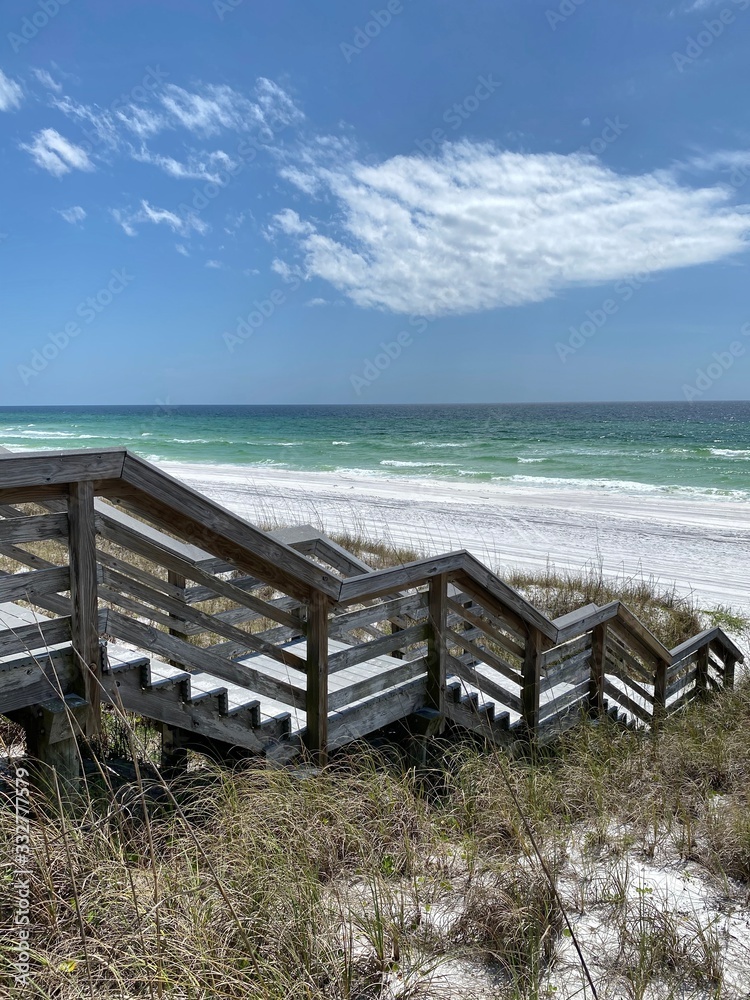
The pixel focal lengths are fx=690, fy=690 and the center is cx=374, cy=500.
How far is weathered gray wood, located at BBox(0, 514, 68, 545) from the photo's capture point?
276 centimetres

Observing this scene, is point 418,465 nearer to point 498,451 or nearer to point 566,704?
point 498,451

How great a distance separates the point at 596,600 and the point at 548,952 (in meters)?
8.50

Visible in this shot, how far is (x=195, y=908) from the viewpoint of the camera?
223 cm

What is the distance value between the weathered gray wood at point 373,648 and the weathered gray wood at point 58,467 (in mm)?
1757

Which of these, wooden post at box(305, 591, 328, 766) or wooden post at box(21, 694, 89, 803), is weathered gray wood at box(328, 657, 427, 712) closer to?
wooden post at box(305, 591, 328, 766)

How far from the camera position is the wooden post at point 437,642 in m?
4.57

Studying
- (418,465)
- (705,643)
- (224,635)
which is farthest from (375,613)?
(418,465)

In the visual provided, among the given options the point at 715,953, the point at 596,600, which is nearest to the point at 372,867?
the point at 715,953

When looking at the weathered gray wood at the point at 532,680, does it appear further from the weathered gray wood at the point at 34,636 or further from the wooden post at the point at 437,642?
the weathered gray wood at the point at 34,636

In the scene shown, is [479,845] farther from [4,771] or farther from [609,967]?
[4,771]

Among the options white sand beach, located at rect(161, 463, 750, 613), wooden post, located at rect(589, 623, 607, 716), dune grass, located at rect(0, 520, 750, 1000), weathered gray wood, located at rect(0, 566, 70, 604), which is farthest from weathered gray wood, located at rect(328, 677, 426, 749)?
white sand beach, located at rect(161, 463, 750, 613)

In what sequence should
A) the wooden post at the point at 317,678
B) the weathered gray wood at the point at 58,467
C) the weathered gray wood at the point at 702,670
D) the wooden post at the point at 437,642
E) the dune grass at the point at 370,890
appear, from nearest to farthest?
the dune grass at the point at 370,890 → the weathered gray wood at the point at 58,467 → the wooden post at the point at 317,678 → the wooden post at the point at 437,642 → the weathered gray wood at the point at 702,670

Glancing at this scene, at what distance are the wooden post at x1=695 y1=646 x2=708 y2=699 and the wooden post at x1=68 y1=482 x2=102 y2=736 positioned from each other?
6882 mm

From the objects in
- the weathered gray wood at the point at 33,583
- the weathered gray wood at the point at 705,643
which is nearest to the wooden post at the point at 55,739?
the weathered gray wood at the point at 33,583
